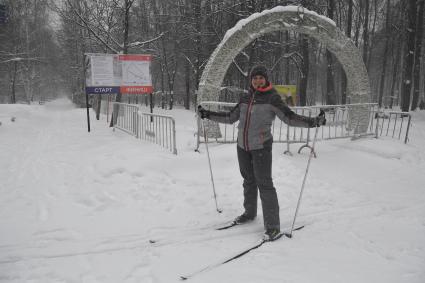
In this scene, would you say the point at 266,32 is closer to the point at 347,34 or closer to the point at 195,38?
the point at 195,38

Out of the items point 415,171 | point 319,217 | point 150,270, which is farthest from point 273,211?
point 415,171

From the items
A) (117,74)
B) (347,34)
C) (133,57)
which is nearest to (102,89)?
(117,74)

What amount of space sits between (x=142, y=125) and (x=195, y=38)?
48.1 feet

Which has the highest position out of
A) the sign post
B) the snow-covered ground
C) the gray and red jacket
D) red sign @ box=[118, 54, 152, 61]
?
red sign @ box=[118, 54, 152, 61]

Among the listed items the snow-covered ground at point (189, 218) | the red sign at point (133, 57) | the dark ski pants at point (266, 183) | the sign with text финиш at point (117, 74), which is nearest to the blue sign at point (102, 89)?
the sign with text финиш at point (117, 74)

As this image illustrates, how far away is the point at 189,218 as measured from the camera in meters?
4.78

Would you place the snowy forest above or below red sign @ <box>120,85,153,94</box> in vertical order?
above

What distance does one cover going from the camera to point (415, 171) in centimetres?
799

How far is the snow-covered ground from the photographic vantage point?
340cm

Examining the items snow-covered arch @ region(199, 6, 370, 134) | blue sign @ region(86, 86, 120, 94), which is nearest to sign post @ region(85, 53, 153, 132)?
blue sign @ region(86, 86, 120, 94)

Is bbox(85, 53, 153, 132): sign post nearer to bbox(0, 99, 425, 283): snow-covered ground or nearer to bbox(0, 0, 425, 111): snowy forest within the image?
bbox(0, 0, 425, 111): snowy forest

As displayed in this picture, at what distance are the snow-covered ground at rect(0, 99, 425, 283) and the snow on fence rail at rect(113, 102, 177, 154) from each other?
663 mm

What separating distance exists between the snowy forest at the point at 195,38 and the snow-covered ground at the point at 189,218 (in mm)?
8143

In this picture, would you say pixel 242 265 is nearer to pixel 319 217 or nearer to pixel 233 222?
pixel 233 222
